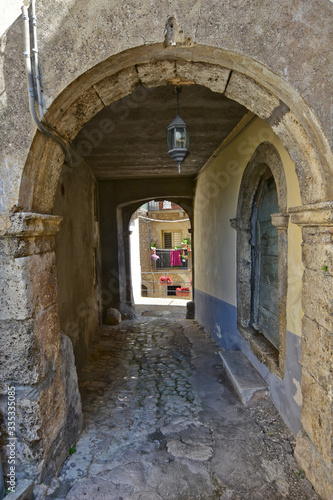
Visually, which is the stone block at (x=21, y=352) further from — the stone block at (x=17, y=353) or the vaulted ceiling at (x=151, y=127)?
the vaulted ceiling at (x=151, y=127)

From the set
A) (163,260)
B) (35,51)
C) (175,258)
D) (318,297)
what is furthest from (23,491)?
(163,260)

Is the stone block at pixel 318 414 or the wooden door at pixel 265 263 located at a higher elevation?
the wooden door at pixel 265 263

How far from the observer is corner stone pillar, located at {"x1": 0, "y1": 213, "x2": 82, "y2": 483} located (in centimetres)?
203

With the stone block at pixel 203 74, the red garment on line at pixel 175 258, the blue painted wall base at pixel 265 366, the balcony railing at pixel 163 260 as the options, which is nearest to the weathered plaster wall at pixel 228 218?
the blue painted wall base at pixel 265 366

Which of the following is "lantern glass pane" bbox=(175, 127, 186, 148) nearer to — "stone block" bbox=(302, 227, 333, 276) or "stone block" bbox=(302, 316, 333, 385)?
"stone block" bbox=(302, 227, 333, 276)

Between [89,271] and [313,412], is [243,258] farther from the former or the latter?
[89,271]

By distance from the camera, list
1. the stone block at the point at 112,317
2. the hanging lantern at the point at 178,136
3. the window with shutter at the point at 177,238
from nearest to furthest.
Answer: the hanging lantern at the point at 178,136 < the stone block at the point at 112,317 < the window with shutter at the point at 177,238

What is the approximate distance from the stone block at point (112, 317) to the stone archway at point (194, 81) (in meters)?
5.25

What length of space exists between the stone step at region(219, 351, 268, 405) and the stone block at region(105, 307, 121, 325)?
3.91 meters

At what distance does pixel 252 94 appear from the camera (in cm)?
226

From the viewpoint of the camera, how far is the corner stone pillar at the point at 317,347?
1981mm

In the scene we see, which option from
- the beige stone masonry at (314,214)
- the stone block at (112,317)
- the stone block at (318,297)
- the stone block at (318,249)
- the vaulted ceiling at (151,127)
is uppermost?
the vaulted ceiling at (151,127)

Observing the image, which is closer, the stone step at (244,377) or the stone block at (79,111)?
the stone block at (79,111)

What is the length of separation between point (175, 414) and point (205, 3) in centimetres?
353
